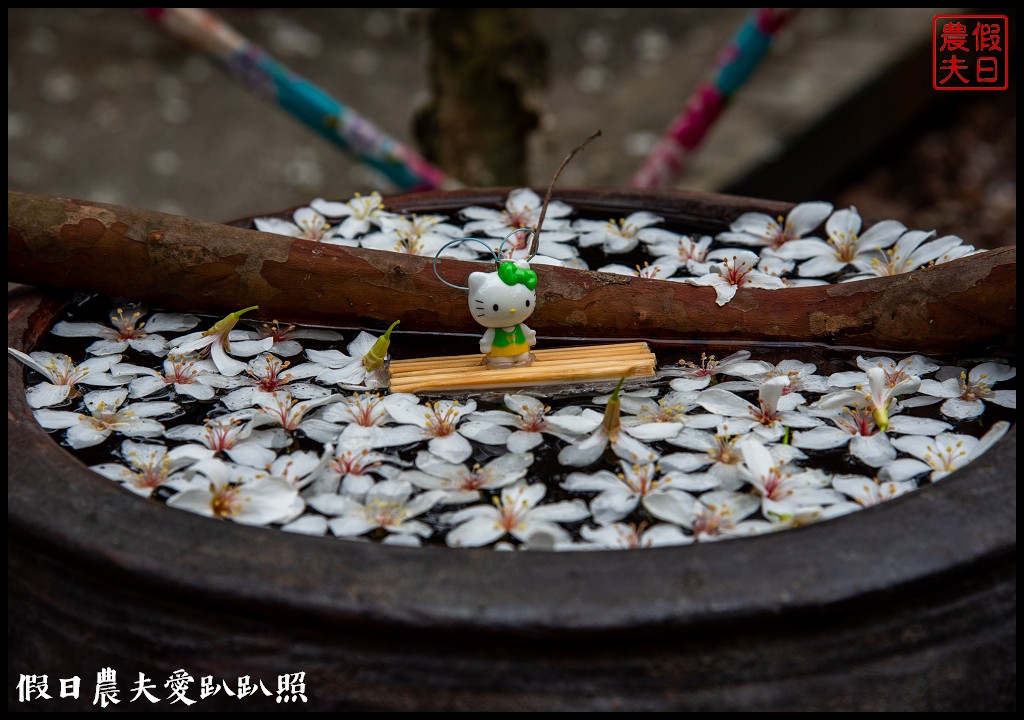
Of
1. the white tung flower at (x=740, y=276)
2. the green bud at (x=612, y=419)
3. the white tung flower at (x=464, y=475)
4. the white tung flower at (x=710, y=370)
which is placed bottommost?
the white tung flower at (x=464, y=475)

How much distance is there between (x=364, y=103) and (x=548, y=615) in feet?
13.7

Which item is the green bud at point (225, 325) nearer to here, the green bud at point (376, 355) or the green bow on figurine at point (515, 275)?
the green bud at point (376, 355)

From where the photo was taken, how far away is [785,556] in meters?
1.00

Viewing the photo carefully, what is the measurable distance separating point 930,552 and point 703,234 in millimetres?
883

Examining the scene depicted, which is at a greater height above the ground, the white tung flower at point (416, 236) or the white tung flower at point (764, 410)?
the white tung flower at point (416, 236)

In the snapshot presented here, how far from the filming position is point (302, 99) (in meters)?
2.94

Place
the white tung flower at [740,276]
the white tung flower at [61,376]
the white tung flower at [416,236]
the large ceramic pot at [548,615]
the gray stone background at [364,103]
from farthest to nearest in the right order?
the gray stone background at [364,103]
the white tung flower at [416,236]
the white tung flower at [740,276]
the white tung flower at [61,376]
the large ceramic pot at [548,615]

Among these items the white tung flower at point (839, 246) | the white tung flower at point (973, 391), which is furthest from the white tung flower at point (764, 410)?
the white tung flower at point (839, 246)

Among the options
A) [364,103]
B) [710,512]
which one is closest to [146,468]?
[710,512]

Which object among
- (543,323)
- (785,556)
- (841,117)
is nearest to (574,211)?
(543,323)

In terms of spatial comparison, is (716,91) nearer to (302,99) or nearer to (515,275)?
(302,99)

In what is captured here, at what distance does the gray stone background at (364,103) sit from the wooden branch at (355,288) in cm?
189

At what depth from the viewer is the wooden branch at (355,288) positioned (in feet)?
4.94

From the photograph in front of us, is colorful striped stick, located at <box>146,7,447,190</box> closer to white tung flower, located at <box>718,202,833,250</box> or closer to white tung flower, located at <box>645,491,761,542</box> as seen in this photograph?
white tung flower, located at <box>718,202,833,250</box>
